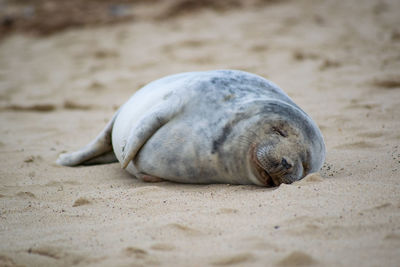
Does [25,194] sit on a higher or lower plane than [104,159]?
higher

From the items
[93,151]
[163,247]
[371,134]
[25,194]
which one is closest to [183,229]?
[163,247]

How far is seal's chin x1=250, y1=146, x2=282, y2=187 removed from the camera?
2697 millimetres

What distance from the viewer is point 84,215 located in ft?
8.45

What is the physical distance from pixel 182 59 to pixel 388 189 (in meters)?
5.14

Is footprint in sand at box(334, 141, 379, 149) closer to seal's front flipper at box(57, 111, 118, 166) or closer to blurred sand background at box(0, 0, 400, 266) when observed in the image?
blurred sand background at box(0, 0, 400, 266)

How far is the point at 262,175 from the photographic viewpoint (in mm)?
2748

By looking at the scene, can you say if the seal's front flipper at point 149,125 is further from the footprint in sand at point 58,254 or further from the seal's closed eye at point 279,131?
the footprint in sand at point 58,254

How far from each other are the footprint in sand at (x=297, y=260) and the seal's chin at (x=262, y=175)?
2.88 ft

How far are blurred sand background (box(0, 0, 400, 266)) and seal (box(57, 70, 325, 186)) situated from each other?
104 millimetres

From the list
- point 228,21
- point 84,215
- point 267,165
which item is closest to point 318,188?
point 267,165

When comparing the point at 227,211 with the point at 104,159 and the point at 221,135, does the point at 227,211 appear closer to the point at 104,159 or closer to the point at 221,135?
the point at 221,135

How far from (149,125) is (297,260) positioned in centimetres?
147

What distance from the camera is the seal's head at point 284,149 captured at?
2656mm

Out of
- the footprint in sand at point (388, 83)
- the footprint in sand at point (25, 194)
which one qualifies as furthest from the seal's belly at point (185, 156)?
the footprint in sand at point (388, 83)
